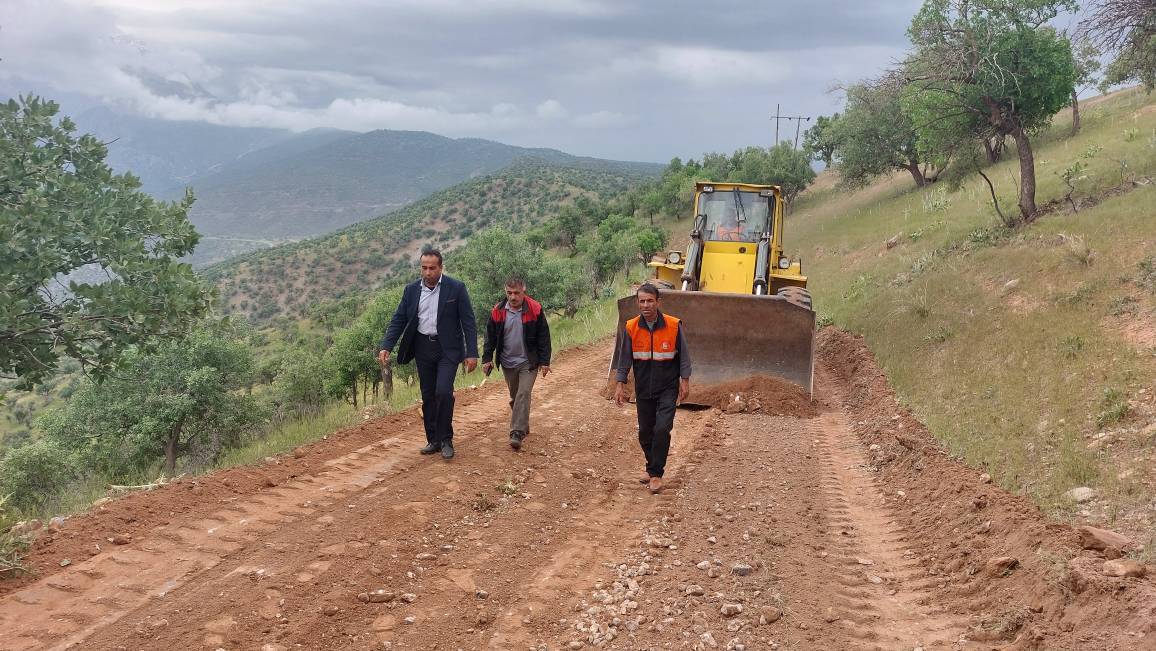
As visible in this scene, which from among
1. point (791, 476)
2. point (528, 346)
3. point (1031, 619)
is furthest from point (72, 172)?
point (1031, 619)

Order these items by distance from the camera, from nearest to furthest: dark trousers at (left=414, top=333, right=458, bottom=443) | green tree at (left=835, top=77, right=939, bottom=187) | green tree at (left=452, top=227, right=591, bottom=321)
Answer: dark trousers at (left=414, top=333, right=458, bottom=443)
green tree at (left=452, top=227, right=591, bottom=321)
green tree at (left=835, top=77, right=939, bottom=187)

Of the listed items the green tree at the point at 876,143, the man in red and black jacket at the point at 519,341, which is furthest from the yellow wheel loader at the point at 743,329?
the green tree at the point at 876,143

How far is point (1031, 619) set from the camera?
396 cm

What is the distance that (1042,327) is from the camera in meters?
8.80

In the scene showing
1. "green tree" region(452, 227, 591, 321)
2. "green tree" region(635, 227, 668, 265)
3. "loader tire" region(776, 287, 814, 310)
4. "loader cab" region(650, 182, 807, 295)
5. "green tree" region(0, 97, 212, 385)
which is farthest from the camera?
"green tree" region(635, 227, 668, 265)

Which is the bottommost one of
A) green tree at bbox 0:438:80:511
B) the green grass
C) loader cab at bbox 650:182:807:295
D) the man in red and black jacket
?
green tree at bbox 0:438:80:511

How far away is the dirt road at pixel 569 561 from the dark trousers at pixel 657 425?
10.6 inches

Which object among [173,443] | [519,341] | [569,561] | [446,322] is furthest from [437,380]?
[173,443]

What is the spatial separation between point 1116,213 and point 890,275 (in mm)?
4974

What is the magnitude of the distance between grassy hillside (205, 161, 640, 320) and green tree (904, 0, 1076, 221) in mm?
71319

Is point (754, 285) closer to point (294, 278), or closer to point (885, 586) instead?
point (885, 586)

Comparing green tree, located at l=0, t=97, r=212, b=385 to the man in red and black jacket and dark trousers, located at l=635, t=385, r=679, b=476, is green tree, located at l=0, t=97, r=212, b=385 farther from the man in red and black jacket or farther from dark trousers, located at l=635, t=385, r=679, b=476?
dark trousers, located at l=635, t=385, r=679, b=476

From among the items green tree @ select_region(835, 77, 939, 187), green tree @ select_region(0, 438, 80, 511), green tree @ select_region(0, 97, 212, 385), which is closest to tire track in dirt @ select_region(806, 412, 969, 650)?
green tree @ select_region(0, 97, 212, 385)

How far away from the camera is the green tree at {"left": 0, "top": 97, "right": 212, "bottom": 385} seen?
668 centimetres
